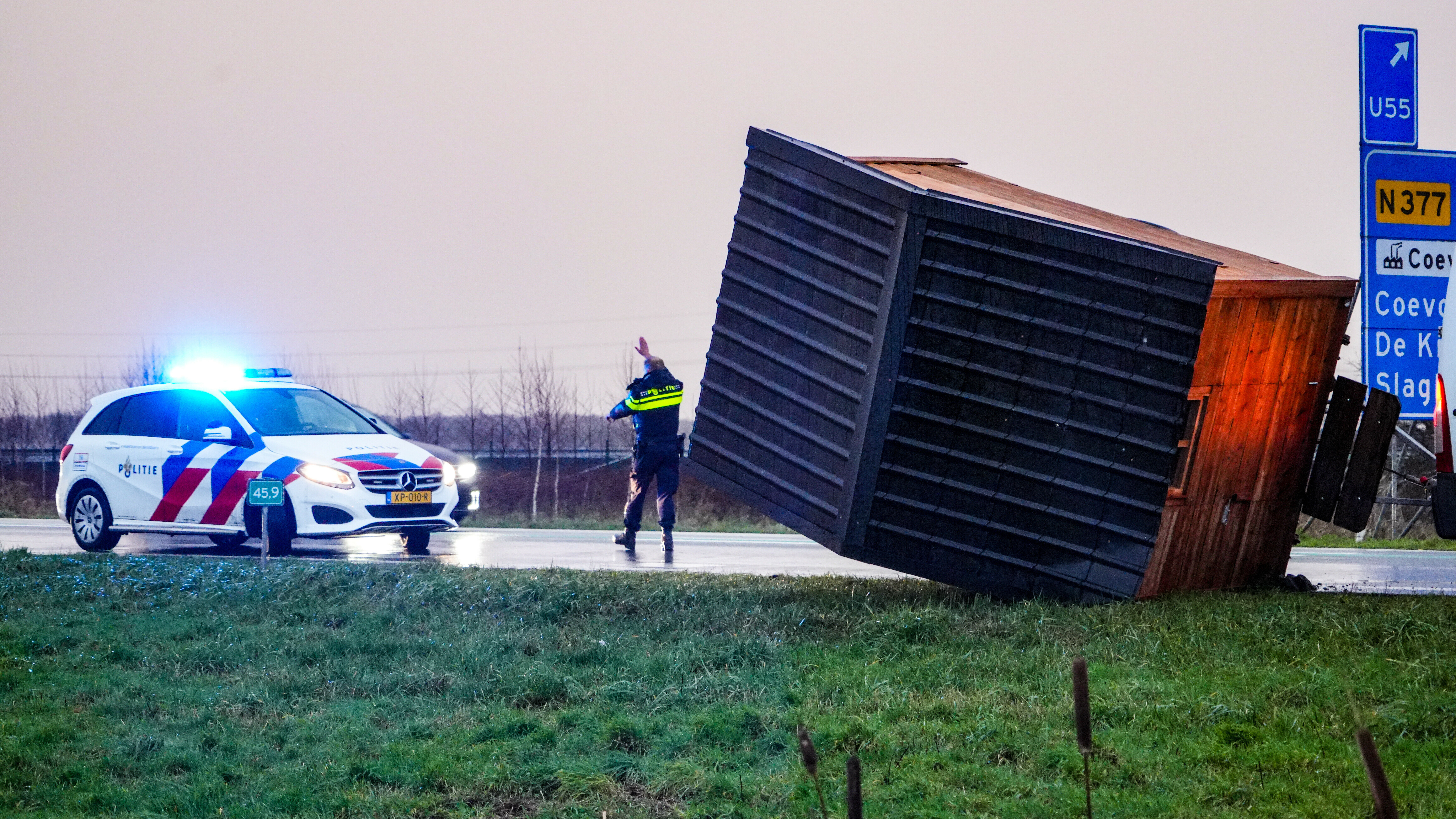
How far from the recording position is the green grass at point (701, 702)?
4941mm

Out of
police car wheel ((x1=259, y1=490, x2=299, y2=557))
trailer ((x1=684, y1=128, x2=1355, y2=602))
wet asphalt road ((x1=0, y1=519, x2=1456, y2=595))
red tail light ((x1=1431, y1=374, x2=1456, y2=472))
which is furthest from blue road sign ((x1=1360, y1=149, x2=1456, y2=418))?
police car wheel ((x1=259, y1=490, x2=299, y2=557))

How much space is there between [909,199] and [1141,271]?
5.18 ft

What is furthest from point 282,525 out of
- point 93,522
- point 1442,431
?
point 1442,431

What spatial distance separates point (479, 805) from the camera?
4.95m

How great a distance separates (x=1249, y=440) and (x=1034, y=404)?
6.39 feet

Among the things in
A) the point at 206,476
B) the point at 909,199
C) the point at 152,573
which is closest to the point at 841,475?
the point at 909,199

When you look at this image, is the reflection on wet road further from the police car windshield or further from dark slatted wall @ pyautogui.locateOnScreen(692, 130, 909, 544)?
dark slatted wall @ pyautogui.locateOnScreen(692, 130, 909, 544)

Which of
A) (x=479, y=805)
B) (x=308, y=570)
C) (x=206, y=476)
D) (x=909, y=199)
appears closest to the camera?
(x=479, y=805)

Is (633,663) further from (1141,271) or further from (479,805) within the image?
(1141,271)

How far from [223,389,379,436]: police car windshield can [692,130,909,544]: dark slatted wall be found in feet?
18.1

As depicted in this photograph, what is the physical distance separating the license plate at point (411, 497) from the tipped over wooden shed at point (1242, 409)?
5.79 m

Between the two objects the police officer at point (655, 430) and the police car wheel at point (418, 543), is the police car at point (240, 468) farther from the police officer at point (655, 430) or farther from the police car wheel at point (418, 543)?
the police officer at point (655, 430)

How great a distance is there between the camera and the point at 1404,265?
9.61 meters

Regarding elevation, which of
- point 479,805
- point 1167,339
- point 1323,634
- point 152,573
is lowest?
point 152,573
